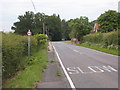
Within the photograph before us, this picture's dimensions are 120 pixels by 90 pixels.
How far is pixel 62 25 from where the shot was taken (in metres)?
123

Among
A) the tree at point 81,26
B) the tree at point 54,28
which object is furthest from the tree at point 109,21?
the tree at point 54,28

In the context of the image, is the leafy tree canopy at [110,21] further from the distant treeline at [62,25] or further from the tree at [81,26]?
the tree at [81,26]

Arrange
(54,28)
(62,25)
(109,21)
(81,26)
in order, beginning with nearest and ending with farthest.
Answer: (109,21), (81,26), (54,28), (62,25)

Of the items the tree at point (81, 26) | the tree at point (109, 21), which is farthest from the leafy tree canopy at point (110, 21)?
the tree at point (81, 26)

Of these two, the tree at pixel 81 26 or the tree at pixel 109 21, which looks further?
the tree at pixel 81 26

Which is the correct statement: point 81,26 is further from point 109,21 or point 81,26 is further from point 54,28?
point 54,28

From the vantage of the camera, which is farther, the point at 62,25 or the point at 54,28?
the point at 62,25

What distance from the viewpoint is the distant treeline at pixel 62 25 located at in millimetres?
47969

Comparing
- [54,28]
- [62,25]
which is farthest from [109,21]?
[62,25]

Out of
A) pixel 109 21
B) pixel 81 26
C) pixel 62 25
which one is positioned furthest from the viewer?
pixel 62 25

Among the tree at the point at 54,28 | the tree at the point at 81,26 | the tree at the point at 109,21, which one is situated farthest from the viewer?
the tree at the point at 54,28

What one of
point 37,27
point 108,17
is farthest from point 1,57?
point 37,27

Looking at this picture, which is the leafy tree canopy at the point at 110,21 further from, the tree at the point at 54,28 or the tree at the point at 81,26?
the tree at the point at 54,28

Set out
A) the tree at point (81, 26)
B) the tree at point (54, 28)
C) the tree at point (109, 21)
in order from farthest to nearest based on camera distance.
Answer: the tree at point (54, 28) < the tree at point (81, 26) < the tree at point (109, 21)
